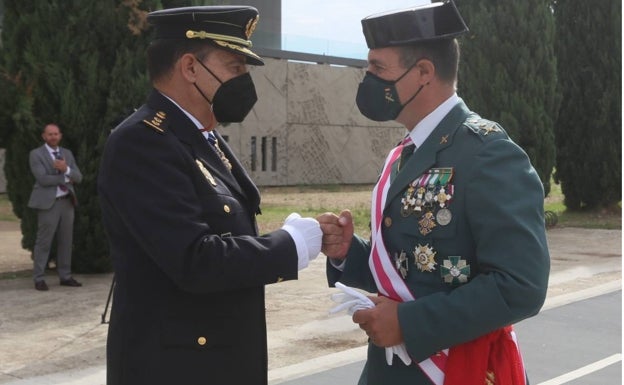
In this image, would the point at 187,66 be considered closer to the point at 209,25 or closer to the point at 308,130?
the point at 209,25

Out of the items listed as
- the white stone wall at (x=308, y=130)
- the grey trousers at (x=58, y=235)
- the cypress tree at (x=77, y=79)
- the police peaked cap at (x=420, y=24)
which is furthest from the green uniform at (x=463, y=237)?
the white stone wall at (x=308, y=130)

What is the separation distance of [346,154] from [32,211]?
24.0 m

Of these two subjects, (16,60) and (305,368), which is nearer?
(305,368)

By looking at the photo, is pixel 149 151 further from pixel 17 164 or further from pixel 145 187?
pixel 17 164

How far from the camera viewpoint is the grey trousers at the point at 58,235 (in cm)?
955

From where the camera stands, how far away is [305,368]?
19.7 feet

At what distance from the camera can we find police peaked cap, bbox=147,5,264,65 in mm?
2602

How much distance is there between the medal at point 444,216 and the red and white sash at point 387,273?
227mm

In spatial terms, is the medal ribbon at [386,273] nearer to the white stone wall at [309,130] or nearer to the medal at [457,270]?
the medal at [457,270]

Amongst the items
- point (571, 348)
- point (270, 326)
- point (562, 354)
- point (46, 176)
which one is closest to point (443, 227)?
point (562, 354)

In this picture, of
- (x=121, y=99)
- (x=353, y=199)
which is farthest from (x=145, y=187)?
(x=353, y=199)

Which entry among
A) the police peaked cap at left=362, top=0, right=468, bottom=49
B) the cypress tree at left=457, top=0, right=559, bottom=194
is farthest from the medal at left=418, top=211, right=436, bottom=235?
the cypress tree at left=457, top=0, right=559, bottom=194

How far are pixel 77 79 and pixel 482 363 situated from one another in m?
9.10

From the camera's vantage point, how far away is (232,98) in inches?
110
